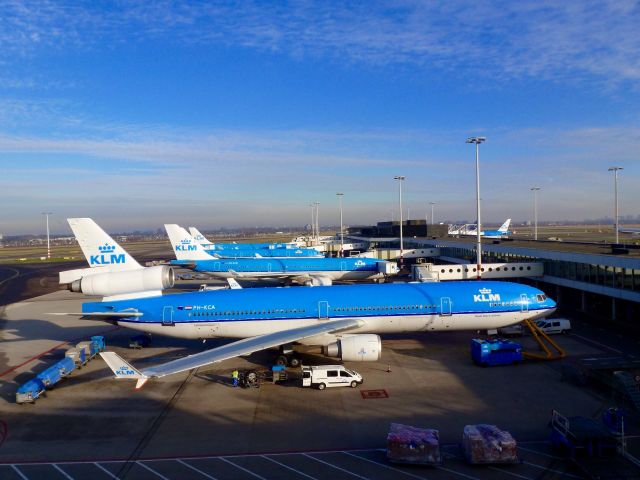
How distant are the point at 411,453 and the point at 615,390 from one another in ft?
40.0

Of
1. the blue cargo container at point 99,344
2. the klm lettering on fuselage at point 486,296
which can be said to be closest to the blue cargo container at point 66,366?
the blue cargo container at point 99,344

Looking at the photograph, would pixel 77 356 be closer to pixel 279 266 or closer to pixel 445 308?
pixel 445 308

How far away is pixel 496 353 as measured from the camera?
26.6 metres

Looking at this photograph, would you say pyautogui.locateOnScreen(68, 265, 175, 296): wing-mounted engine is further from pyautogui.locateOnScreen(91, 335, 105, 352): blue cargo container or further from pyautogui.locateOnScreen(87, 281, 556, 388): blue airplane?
pyautogui.locateOnScreen(91, 335, 105, 352): blue cargo container

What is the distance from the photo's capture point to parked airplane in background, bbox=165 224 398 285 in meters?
61.4

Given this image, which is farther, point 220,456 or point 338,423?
point 338,423

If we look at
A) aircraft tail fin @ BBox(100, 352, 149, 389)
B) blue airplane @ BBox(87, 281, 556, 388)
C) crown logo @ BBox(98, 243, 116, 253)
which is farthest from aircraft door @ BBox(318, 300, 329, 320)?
crown logo @ BBox(98, 243, 116, 253)

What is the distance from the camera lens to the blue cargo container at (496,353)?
2636 cm

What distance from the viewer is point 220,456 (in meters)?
16.8

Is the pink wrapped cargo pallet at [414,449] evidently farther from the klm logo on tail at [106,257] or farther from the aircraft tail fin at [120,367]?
the klm logo on tail at [106,257]

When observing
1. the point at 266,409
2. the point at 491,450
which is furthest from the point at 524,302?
the point at 266,409

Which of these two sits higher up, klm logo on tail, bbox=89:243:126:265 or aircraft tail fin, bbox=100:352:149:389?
klm logo on tail, bbox=89:243:126:265

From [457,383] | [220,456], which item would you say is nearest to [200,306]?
[220,456]

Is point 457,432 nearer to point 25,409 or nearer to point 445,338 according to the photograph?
point 445,338
